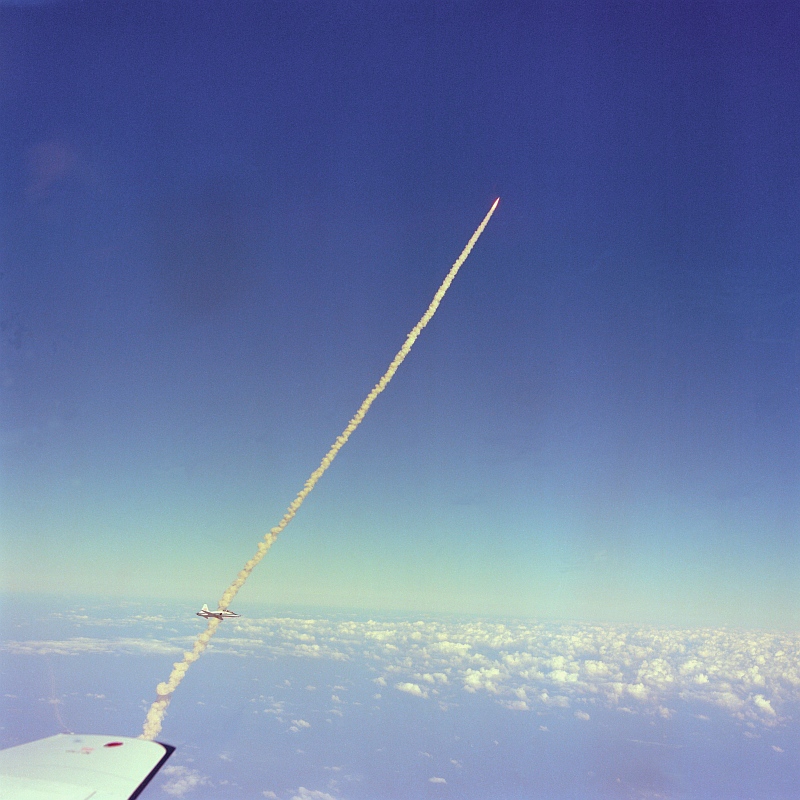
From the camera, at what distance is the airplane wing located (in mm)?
26609

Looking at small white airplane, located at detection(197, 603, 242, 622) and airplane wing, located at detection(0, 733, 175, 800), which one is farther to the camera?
small white airplane, located at detection(197, 603, 242, 622)

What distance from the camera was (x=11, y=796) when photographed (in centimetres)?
2559

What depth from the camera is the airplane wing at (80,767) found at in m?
26.6

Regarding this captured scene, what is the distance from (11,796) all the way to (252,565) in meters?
20.6

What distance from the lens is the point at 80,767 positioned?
2975cm

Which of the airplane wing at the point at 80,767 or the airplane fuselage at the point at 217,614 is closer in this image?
the airplane wing at the point at 80,767

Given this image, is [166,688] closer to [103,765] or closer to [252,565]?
[252,565]

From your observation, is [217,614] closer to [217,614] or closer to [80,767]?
[217,614]

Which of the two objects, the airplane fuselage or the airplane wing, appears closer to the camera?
the airplane wing

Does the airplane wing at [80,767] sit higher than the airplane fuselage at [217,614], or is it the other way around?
the airplane fuselage at [217,614]

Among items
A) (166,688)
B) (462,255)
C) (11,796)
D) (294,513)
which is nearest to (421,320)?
(462,255)

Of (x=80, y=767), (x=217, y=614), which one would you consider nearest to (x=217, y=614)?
(x=217, y=614)

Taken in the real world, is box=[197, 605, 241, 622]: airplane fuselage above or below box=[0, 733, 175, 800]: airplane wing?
above

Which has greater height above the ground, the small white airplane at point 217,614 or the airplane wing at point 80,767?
the small white airplane at point 217,614
